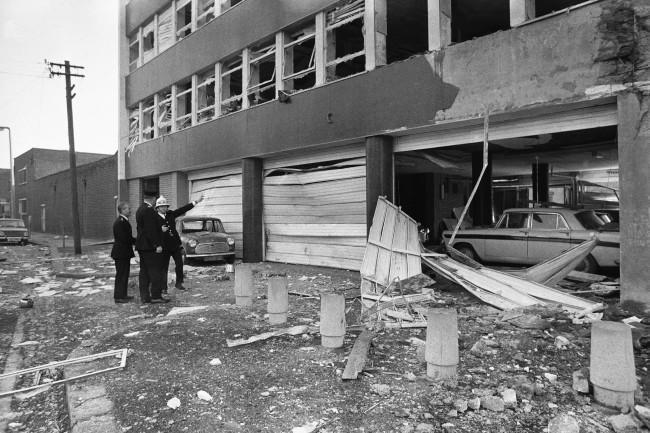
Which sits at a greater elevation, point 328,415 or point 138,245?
point 138,245

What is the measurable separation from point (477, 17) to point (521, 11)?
152 inches

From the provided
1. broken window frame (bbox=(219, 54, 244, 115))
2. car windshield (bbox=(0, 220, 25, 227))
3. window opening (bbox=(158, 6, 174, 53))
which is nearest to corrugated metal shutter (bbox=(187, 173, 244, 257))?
broken window frame (bbox=(219, 54, 244, 115))

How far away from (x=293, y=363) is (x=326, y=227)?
774 cm

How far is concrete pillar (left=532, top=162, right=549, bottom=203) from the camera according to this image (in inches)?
607

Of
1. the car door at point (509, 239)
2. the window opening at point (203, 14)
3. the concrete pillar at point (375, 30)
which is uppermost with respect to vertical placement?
the window opening at point (203, 14)

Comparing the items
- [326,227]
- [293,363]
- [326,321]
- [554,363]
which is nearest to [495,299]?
[554,363]

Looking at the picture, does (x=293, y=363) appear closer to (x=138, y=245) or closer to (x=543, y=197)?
(x=138, y=245)

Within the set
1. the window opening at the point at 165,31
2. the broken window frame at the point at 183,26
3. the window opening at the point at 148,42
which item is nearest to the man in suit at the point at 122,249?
the broken window frame at the point at 183,26

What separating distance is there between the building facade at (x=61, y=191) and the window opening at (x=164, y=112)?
20.7ft

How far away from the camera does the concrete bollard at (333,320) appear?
5.18 metres

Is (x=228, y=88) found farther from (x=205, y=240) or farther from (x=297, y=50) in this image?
(x=205, y=240)

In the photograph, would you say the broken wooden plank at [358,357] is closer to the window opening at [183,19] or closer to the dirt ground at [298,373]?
the dirt ground at [298,373]

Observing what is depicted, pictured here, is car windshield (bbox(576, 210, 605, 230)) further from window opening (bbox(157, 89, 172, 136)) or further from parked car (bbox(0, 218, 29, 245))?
parked car (bbox(0, 218, 29, 245))

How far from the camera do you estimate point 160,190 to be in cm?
1938
